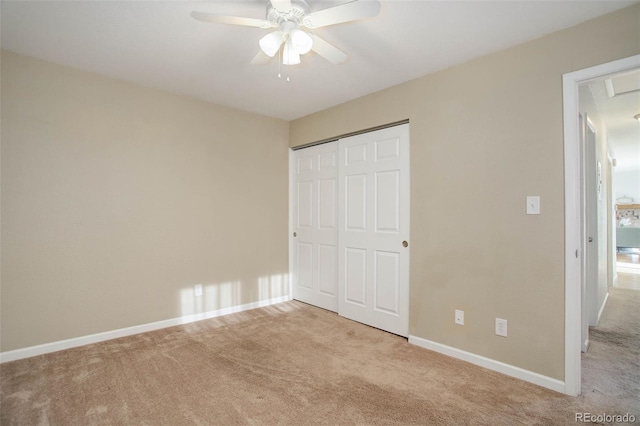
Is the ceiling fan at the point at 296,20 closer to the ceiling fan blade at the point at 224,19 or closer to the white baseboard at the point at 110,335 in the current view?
the ceiling fan blade at the point at 224,19

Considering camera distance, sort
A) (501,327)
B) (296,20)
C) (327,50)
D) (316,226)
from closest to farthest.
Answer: (296,20) < (327,50) < (501,327) < (316,226)

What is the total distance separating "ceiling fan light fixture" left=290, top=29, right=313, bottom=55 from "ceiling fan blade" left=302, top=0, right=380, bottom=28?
70mm

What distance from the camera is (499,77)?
7.73 feet

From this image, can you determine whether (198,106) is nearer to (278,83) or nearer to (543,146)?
(278,83)

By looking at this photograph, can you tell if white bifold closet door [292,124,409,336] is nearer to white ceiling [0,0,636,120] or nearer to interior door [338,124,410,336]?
interior door [338,124,410,336]

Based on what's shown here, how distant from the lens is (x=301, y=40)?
182 cm

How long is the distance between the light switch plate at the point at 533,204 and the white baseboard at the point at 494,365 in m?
1.16

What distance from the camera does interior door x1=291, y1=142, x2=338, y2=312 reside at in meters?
3.78

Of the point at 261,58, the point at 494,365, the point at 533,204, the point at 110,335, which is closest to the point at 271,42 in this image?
the point at 261,58

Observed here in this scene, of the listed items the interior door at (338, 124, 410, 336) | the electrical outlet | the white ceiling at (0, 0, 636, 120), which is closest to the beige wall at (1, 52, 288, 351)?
the white ceiling at (0, 0, 636, 120)

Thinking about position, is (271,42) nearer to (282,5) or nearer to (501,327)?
(282,5)

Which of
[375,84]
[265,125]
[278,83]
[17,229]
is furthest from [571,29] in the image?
[17,229]

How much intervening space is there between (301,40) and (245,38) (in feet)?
1.96

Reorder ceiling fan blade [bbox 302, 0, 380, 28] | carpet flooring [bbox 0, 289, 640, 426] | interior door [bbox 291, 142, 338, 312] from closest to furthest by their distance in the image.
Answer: ceiling fan blade [bbox 302, 0, 380, 28], carpet flooring [bbox 0, 289, 640, 426], interior door [bbox 291, 142, 338, 312]
